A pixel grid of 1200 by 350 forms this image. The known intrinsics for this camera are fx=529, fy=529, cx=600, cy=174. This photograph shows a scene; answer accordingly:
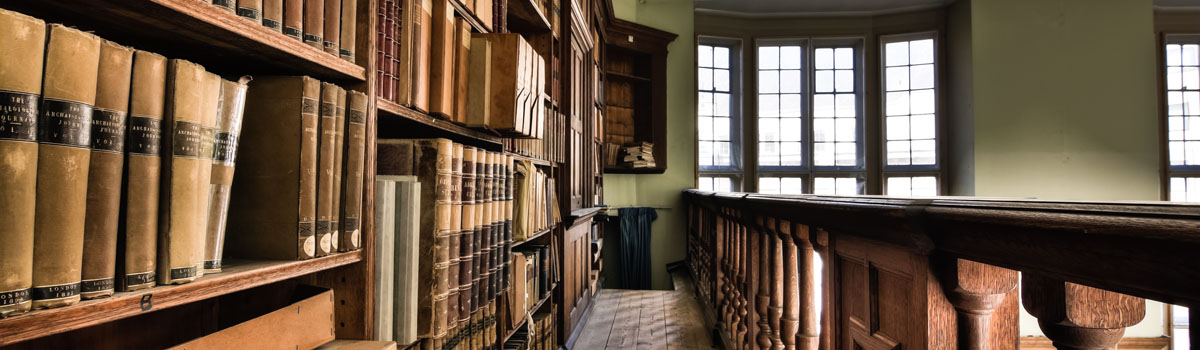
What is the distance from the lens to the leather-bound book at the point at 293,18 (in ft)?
2.69

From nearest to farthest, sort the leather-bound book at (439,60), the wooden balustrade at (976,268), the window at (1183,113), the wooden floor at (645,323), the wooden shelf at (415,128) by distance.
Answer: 1. the wooden balustrade at (976,268)
2. the wooden shelf at (415,128)
3. the leather-bound book at (439,60)
4. the wooden floor at (645,323)
5. the window at (1183,113)

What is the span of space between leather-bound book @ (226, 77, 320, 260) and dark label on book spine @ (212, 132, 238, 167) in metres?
0.08

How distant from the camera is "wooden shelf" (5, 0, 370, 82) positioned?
0.63m

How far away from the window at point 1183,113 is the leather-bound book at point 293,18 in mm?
Result: 8499

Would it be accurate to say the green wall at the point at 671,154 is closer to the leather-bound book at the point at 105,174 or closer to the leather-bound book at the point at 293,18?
the leather-bound book at the point at 293,18

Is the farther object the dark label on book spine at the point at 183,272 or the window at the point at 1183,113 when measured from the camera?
the window at the point at 1183,113

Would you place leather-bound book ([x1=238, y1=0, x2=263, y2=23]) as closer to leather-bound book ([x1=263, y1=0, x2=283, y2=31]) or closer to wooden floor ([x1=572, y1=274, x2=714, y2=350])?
leather-bound book ([x1=263, y1=0, x2=283, y2=31])

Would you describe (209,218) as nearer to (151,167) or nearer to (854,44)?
(151,167)

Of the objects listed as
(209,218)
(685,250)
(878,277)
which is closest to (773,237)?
(878,277)

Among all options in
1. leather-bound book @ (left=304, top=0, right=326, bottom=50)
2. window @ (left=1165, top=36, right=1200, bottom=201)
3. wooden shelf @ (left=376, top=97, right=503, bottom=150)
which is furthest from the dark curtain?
window @ (left=1165, top=36, right=1200, bottom=201)

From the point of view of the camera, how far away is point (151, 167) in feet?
2.01

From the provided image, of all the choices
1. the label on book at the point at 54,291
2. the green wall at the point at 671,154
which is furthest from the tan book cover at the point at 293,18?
the green wall at the point at 671,154

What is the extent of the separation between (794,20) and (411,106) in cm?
627

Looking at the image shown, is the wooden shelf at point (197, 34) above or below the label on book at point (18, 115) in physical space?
above
